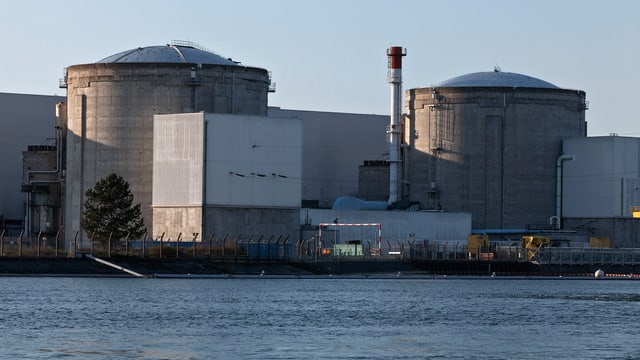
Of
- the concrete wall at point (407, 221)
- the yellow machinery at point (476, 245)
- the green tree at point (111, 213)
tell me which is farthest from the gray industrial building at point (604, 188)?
Result: the green tree at point (111, 213)

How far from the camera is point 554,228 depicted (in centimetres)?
14700

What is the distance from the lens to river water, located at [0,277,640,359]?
55.2 meters

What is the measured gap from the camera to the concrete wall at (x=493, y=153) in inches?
5837

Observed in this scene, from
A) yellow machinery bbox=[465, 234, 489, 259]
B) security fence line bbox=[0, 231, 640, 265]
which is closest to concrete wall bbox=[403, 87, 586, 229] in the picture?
security fence line bbox=[0, 231, 640, 265]

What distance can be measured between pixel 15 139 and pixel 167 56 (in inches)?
882

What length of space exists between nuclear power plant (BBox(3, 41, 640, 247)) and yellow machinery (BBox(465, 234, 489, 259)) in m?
3.07

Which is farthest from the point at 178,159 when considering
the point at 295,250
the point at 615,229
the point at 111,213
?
the point at 615,229

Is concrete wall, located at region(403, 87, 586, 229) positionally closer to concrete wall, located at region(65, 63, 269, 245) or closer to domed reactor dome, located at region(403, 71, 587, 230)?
domed reactor dome, located at region(403, 71, 587, 230)

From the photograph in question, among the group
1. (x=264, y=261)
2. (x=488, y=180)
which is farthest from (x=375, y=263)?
(x=488, y=180)

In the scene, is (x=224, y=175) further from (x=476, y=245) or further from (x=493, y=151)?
(x=493, y=151)

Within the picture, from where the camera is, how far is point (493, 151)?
5837 inches

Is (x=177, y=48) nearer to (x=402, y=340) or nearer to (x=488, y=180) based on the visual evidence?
(x=488, y=180)

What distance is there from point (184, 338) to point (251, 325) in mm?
7231

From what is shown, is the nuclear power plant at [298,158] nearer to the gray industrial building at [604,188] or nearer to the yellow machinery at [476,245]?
the gray industrial building at [604,188]
